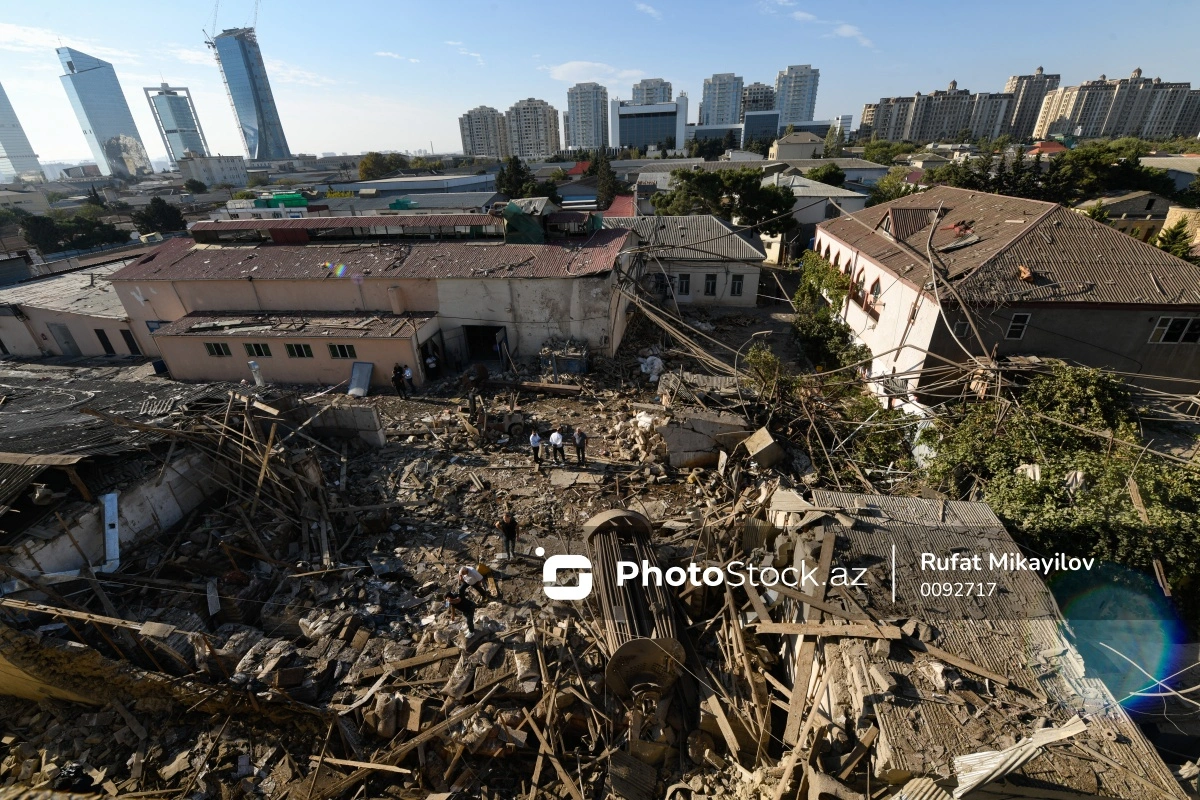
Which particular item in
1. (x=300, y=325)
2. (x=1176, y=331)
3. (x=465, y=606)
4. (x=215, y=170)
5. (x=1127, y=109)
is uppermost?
(x=1127, y=109)

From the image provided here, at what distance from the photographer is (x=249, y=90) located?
181000mm

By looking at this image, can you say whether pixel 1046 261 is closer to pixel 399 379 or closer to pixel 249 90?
pixel 399 379

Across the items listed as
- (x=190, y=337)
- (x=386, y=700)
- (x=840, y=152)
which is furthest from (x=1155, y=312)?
(x=840, y=152)

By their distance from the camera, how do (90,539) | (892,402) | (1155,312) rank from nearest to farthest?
1. (90,539)
2. (1155,312)
3. (892,402)

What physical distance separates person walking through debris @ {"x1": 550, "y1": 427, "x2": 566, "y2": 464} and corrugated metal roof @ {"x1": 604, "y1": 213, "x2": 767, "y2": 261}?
46.7 feet

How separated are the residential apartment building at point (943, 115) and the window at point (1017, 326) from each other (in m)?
152

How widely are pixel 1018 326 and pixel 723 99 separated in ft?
695

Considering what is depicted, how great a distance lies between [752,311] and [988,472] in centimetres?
1646

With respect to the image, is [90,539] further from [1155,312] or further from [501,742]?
[1155,312]

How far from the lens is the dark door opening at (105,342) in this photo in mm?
22922

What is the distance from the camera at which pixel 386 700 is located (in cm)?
729

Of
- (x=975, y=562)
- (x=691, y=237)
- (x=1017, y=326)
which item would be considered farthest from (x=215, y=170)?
(x=975, y=562)

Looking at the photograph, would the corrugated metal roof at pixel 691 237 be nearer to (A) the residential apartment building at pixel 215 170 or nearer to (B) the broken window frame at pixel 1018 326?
(B) the broken window frame at pixel 1018 326

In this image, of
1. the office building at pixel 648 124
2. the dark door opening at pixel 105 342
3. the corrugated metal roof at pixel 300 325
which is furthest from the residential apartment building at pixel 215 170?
the corrugated metal roof at pixel 300 325
